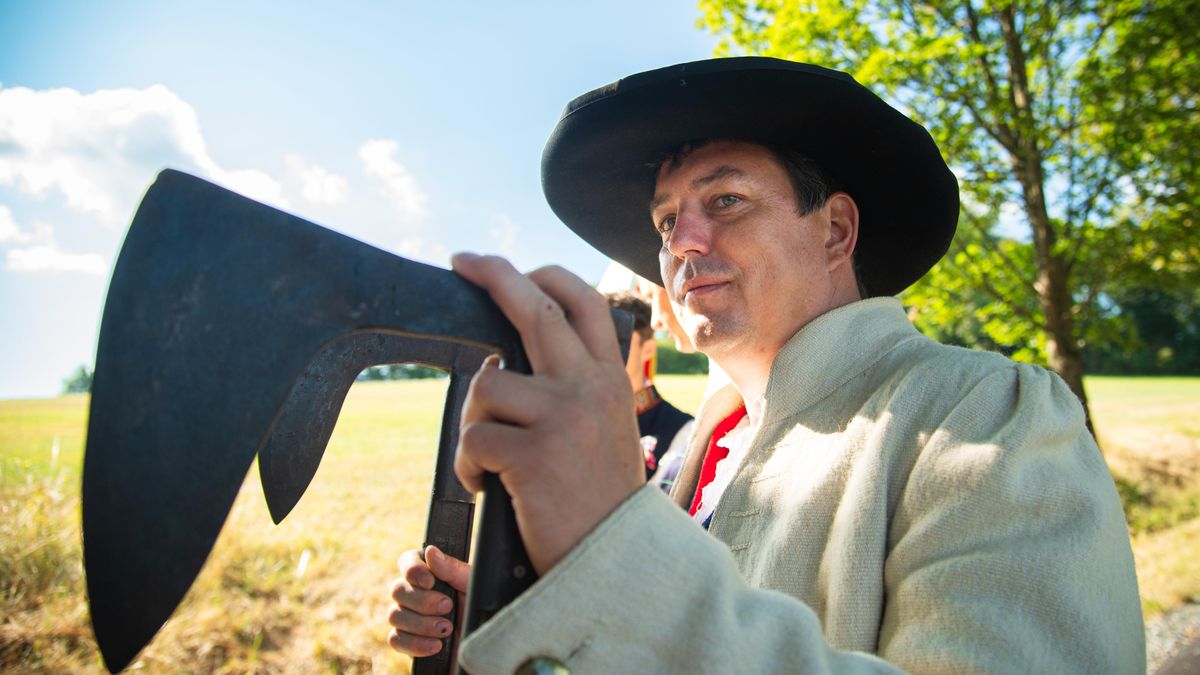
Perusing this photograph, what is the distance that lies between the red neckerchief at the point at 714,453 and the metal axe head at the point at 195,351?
4.69 ft

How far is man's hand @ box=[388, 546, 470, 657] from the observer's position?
1.73 m

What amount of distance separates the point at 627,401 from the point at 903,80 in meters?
8.32

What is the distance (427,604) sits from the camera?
1752 mm

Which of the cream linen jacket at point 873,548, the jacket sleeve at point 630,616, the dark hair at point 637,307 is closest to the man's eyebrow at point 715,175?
the cream linen jacket at point 873,548

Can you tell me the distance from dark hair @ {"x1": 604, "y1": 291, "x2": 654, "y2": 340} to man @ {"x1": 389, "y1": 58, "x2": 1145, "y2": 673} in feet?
7.06

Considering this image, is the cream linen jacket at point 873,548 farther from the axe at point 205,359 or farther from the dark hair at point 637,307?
the dark hair at point 637,307

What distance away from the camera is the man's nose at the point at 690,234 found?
6.67 feet

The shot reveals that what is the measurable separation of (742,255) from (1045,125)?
8.25 metres

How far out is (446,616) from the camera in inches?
69.7

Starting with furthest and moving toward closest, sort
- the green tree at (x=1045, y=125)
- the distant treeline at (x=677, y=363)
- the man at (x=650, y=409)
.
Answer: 1. the distant treeline at (x=677, y=363)
2. the green tree at (x=1045, y=125)
3. the man at (x=650, y=409)

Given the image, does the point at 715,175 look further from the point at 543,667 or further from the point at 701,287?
the point at 543,667

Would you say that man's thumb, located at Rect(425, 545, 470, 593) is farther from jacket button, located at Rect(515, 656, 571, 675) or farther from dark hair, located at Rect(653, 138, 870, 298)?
dark hair, located at Rect(653, 138, 870, 298)

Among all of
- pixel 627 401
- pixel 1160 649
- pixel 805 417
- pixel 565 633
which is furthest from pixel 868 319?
pixel 1160 649

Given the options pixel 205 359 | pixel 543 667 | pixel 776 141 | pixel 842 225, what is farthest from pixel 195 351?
pixel 842 225
